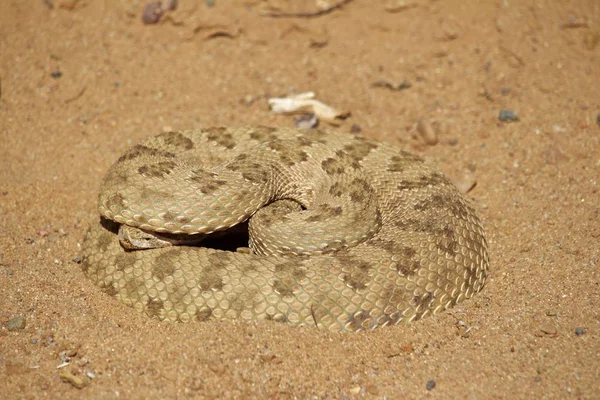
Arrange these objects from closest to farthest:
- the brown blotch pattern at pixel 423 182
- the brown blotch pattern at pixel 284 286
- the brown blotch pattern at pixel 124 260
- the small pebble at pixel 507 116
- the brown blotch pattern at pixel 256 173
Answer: the brown blotch pattern at pixel 284 286
the brown blotch pattern at pixel 124 260
the brown blotch pattern at pixel 256 173
the brown blotch pattern at pixel 423 182
the small pebble at pixel 507 116

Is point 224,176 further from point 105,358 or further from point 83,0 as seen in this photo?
point 83,0

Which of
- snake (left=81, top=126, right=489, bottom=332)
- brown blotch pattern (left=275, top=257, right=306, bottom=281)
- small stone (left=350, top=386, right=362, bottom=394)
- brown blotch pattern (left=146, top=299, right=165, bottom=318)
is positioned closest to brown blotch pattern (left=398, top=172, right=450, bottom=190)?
snake (left=81, top=126, right=489, bottom=332)

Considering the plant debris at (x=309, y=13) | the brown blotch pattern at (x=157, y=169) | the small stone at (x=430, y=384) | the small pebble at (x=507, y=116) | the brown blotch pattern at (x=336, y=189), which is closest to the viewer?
the small stone at (x=430, y=384)

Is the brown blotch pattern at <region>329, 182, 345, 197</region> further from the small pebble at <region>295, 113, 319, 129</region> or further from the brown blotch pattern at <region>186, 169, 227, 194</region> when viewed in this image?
the small pebble at <region>295, 113, 319, 129</region>

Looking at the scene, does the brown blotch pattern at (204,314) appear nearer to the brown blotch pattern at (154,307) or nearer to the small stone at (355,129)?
the brown blotch pattern at (154,307)

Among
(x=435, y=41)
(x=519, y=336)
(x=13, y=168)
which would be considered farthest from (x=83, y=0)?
(x=519, y=336)

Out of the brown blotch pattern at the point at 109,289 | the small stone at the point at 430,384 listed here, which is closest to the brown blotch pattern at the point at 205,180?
the brown blotch pattern at the point at 109,289
